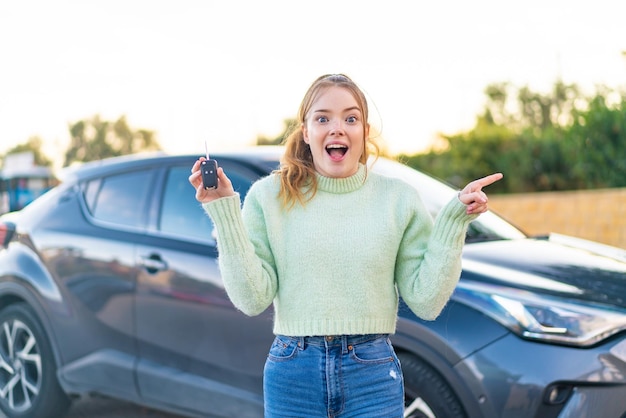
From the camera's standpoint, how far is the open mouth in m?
2.22

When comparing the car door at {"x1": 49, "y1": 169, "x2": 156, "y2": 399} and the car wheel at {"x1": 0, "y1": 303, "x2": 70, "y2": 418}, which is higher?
the car door at {"x1": 49, "y1": 169, "x2": 156, "y2": 399}

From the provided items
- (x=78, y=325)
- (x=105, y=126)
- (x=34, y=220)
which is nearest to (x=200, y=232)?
(x=78, y=325)

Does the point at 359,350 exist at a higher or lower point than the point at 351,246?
lower

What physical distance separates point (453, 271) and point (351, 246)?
0.92 ft

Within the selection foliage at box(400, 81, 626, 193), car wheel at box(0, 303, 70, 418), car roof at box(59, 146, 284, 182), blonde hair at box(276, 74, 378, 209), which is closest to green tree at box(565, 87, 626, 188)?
foliage at box(400, 81, 626, 193)

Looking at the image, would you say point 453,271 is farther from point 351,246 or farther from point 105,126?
point 105,126

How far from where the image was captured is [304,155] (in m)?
2.37

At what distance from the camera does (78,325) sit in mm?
4375

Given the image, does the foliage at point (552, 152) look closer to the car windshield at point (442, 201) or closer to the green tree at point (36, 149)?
the car windshield at point (442, 201)

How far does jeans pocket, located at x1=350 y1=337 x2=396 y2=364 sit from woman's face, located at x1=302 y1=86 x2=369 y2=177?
47cm

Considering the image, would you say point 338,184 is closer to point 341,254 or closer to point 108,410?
point 341,254

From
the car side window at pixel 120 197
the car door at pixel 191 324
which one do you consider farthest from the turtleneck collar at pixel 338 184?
the car side window at pixel 120 197

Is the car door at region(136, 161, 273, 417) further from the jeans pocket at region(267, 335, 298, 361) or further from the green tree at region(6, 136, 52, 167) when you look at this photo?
the green tree at region(6, 136, 52, 167)

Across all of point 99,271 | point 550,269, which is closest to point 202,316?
point 99,271
